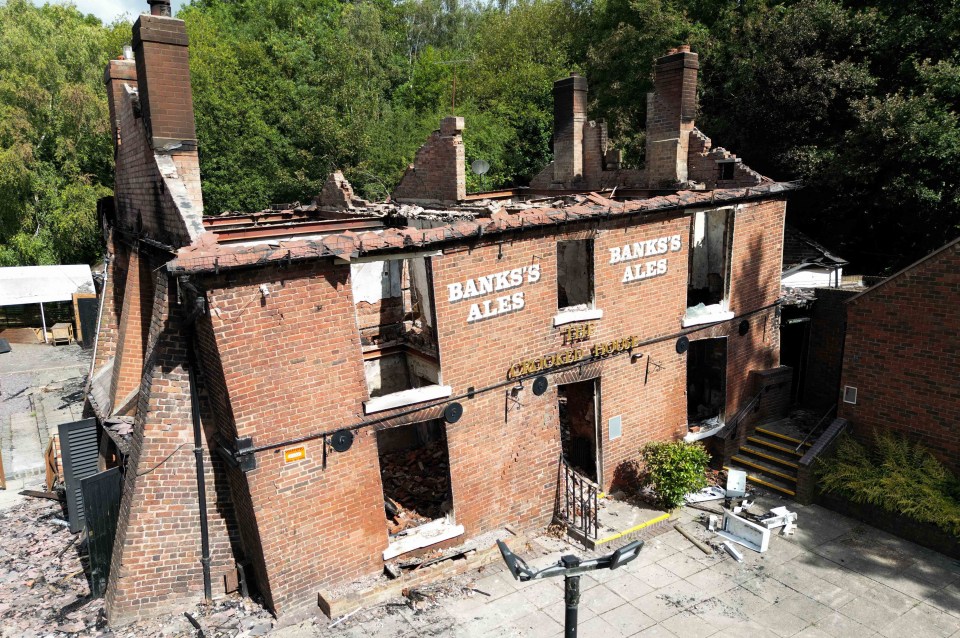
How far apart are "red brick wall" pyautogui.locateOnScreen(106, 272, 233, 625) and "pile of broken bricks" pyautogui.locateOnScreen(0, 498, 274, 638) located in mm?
377

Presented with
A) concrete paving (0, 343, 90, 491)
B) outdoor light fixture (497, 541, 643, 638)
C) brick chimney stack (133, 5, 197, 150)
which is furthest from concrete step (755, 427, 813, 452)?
concrete paving (0, 343, 90, 491)

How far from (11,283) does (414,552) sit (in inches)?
986

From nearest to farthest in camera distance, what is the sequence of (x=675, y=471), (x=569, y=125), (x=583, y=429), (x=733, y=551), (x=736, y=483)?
(x=733, y=551) → (x=675, y=471) → (x=736, y=483) → (x=583, y=429) → (x=569, y=125)

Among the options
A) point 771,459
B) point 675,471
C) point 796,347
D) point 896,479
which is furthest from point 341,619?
point 796,347

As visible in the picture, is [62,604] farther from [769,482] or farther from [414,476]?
[769,482]

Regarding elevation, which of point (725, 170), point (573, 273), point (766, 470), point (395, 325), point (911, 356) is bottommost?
point (766, 470)

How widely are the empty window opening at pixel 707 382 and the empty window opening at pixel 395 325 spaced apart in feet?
21.5

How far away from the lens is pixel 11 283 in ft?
85.5

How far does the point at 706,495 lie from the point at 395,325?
699 centimetres

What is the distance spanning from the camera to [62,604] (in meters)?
9.79

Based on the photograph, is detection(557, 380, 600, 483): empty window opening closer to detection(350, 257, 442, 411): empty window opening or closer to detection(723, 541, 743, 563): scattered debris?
detection(723, 541, 743, 563): scattered debris

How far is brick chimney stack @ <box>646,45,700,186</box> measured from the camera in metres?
14.5

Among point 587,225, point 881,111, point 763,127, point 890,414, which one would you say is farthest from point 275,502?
point 763,127

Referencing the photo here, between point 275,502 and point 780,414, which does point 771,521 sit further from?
point 275,502
